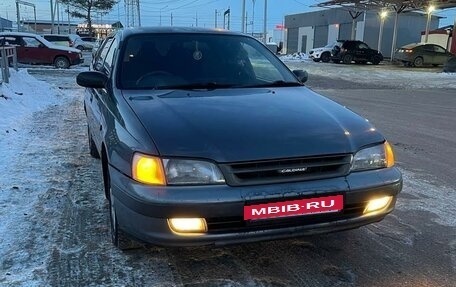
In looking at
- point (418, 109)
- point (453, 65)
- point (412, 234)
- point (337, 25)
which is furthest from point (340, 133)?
point (337, 25)

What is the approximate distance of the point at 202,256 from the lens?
3.26m

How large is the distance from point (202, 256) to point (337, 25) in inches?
1861

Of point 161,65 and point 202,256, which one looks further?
point 161,65

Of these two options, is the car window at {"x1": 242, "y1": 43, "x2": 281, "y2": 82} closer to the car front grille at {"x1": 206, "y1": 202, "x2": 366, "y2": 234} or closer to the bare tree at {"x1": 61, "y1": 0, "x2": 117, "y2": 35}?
the car front grille at {"x1": 206, "y1": 202, "x2": 366, "y2": 234}

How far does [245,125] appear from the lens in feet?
9.81

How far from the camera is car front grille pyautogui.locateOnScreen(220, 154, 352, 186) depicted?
8.87 feet

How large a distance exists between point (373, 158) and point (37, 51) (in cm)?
2068

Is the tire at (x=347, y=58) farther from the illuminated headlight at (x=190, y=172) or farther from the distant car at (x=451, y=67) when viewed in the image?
the illuminated headlight at (x=190, y=172)

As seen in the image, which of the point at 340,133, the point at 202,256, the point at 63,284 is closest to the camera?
the point at 63,284

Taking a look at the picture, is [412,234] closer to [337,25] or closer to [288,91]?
[288,91]

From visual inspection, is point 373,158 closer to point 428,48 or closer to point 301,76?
point 301,76

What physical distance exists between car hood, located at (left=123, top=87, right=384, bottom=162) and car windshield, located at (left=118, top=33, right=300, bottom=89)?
27 cm

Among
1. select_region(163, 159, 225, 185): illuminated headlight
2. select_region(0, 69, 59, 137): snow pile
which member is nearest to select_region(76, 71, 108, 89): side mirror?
select_region(163, 159, 225, 185): illuminated headlight

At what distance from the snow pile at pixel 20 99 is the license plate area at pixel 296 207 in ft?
17.0
